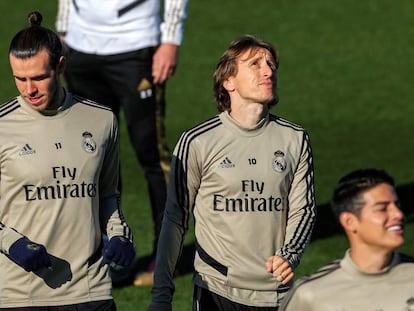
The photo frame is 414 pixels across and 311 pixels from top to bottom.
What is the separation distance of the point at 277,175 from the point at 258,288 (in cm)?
65

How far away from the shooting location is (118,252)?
308 inches

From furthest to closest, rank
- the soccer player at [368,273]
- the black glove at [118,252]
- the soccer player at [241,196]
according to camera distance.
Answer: the soccer player at [241,196] → the black glove at [118,252] → the soccer player at [368,273]

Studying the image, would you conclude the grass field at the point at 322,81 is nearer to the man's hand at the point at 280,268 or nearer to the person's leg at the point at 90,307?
the person's leg at the point at 90,307

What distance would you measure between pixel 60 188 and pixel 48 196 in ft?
0.26

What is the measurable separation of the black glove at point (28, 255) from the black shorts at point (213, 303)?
1041 mm

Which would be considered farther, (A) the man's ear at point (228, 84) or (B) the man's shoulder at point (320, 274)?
(A) the man's ear at point (228, 84)

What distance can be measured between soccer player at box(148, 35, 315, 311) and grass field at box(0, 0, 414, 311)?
11.0 ft

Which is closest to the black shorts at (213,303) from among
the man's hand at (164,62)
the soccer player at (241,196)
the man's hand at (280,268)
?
the soccer player at (241,196)

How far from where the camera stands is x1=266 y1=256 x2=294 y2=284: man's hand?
7.69 m

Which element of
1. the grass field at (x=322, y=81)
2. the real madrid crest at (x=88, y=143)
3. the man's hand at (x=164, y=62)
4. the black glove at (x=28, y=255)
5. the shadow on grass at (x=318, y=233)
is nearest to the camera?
the black glove at (x=28, y=255)

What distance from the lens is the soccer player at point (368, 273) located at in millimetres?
6719

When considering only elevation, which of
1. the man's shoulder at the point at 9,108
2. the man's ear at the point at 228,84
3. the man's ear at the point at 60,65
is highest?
the man's ear at the point at 60,65

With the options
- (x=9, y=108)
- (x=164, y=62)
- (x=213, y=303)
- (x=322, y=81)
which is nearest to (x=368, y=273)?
(x=213, y=303)

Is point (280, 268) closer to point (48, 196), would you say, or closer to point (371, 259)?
point (371, 259)
